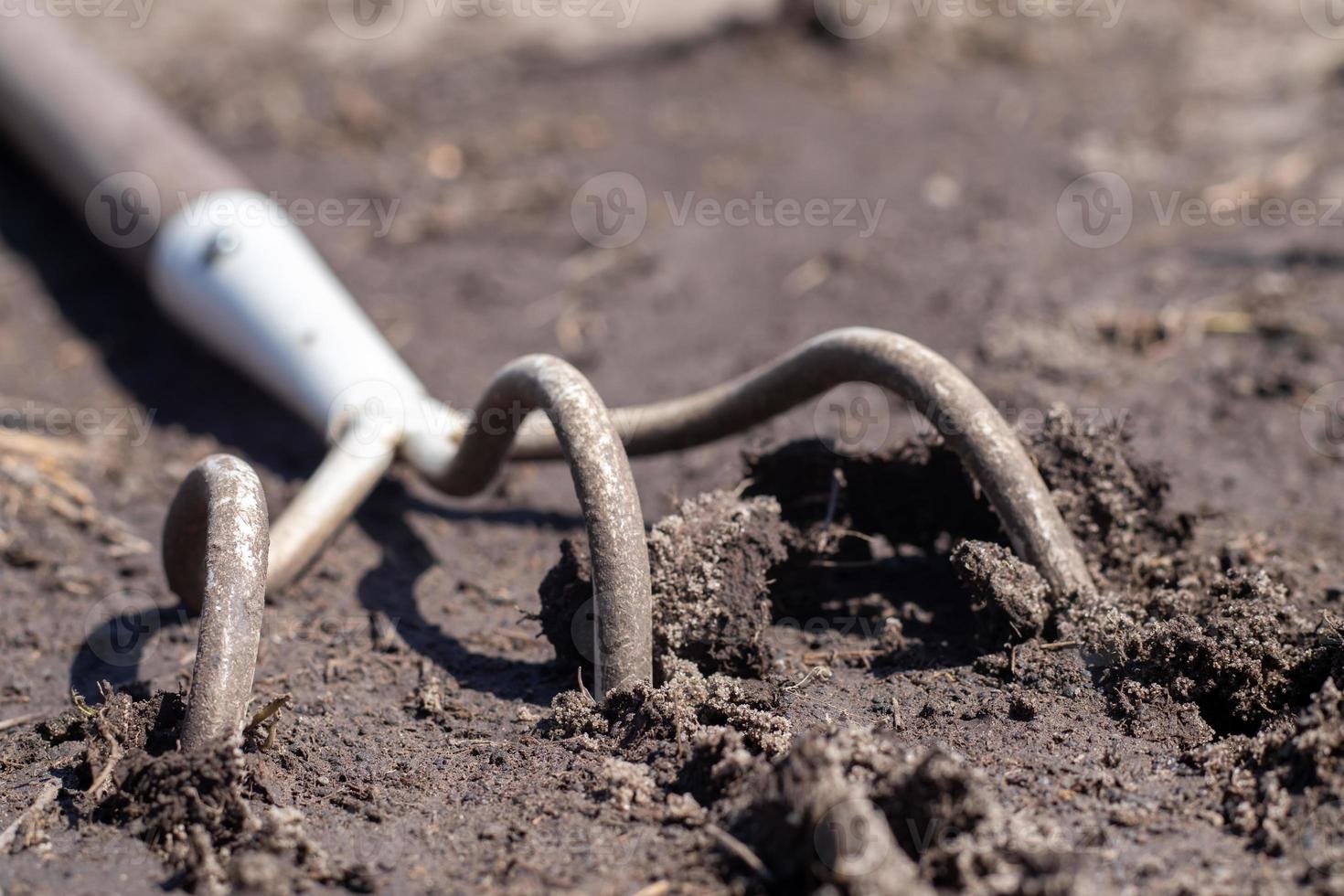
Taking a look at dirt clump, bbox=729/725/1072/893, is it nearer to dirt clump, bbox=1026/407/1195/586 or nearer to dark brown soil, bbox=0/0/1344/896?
dark brown soil, bbox=0/0/1344/896

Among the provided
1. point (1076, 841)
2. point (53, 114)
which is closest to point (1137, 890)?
point (1076, 841)

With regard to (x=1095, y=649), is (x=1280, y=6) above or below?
above

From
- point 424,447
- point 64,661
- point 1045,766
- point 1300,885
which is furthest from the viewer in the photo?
point 424,447

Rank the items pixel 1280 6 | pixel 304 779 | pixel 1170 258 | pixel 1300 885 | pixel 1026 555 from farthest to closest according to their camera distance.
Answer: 1. pixel 1280 6
2. pixel 1170 258
3. pixel 1026 555
4. pixel 304 779
5. pixel 1300 885

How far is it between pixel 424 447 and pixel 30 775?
4.54 feet

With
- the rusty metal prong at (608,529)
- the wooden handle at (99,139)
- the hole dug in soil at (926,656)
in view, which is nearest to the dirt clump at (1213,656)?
the hole dug in soil at (926,656)

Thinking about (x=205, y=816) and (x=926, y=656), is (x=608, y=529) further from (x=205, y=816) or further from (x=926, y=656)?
(x=205, y=816)

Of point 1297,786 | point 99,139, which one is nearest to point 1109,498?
point 1297,786

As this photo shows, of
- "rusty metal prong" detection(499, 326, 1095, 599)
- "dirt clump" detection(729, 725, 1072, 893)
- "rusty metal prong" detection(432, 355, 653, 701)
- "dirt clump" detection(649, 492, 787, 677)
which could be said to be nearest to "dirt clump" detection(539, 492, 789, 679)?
"dirt clump" detection(649, 492, 787, 677)

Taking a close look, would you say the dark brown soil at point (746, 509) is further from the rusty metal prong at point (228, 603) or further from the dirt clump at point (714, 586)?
the rusty metal prong at point (228, 603)

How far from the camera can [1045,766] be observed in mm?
2312

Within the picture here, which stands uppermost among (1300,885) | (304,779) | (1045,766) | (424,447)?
(424,447)

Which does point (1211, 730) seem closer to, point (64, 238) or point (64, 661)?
point (64, 661)

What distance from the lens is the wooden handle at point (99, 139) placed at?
14.6ft
